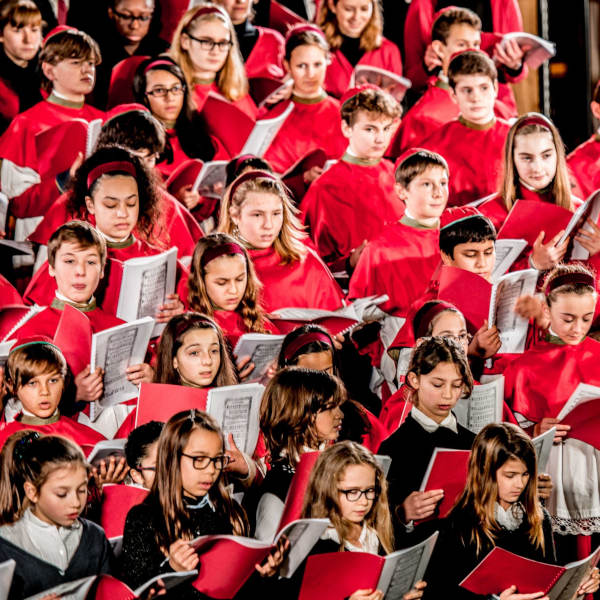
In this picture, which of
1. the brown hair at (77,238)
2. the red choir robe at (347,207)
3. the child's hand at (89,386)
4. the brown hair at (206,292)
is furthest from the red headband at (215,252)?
the red choir robe at (347,207)

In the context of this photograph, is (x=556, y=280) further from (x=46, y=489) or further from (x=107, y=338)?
(x=46, y=489)

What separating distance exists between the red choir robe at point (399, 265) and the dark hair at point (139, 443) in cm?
169

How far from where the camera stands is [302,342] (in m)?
4.23

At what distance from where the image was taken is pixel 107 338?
4.02 meters

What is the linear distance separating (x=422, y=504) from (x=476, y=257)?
4.81 feet

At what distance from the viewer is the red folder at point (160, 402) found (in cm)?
380

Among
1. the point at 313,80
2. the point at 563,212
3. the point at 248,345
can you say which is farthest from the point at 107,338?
the point at 313,80

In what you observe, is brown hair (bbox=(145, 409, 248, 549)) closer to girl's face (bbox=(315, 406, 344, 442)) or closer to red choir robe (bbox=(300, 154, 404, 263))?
girl's face (bbox=(315, 406, 344, 442))

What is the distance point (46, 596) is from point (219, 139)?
3.32 meters

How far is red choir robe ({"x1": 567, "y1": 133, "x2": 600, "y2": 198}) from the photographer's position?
20.2ft

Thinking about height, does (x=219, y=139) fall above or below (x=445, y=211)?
above

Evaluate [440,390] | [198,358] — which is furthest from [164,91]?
[440,390]

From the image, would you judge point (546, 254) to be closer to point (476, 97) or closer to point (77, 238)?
point (476, 97)

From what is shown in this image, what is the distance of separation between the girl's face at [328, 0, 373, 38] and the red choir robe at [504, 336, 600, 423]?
2.92 m
